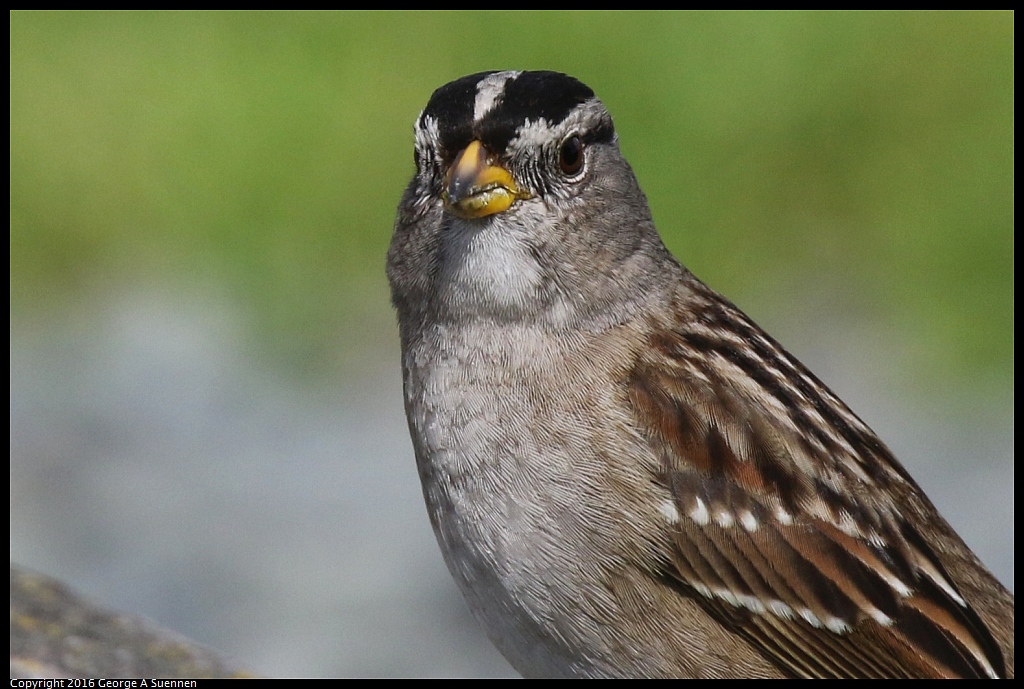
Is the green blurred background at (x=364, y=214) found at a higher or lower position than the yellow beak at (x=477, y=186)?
higher

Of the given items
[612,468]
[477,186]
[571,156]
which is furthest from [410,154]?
[612,468]

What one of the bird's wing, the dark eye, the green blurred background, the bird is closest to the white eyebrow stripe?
the bird

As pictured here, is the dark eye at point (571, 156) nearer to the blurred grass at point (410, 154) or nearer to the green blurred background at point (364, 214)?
the green blurred background at point (364, 214)

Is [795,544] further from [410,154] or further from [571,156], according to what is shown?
[410,154]

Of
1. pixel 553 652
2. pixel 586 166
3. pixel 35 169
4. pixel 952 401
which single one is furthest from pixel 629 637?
pixel 35 169

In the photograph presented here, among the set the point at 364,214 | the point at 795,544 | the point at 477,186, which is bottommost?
the point at 795,544

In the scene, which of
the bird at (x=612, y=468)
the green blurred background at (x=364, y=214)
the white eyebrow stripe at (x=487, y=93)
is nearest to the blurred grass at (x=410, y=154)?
the green blurred background at (x=364, y=214)
